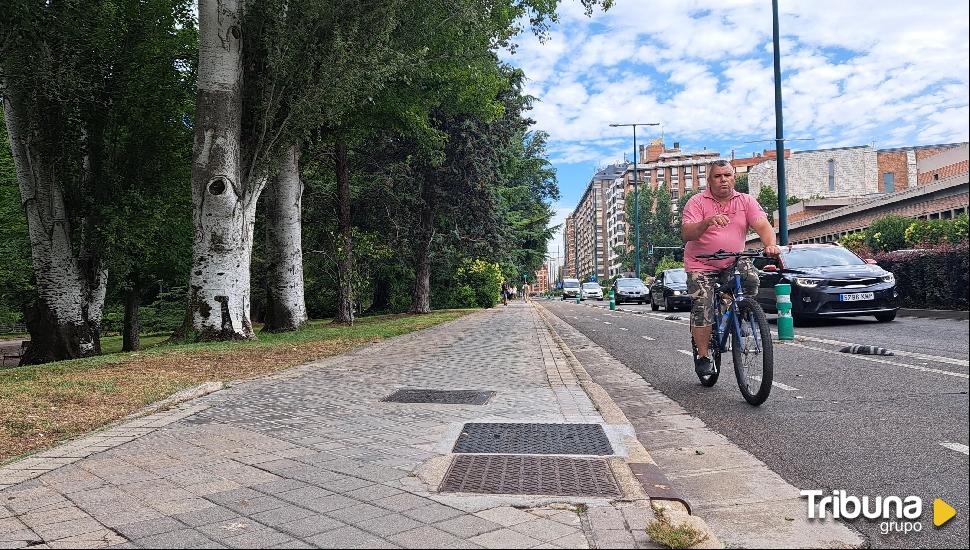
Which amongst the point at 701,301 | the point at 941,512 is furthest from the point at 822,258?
the point at 941,512

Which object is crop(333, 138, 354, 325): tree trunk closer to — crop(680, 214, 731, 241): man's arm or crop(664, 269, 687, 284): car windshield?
crop(664, 269, 687, 284): car windshield

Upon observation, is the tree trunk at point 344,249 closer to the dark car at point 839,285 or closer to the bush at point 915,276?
the dark car at point 839,285

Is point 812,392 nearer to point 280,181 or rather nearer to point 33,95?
point 280,181

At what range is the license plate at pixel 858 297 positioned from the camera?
42.3ft

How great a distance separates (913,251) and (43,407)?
14.4 meters

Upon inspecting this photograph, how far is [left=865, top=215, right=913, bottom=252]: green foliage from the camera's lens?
60.4 feet

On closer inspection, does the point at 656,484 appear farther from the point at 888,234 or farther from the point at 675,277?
the point at 675,277

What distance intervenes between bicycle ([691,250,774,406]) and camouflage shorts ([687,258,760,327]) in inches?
1.5

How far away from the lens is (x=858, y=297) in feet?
42.6

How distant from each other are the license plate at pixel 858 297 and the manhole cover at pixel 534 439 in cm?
952

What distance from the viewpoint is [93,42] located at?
15.3 meters

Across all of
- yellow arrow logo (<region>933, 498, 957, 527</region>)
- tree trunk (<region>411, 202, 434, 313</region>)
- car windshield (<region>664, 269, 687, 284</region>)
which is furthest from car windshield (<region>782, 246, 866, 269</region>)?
tree trunk (<region>411, 202, 434, 313</region>)

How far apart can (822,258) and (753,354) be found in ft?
27.8

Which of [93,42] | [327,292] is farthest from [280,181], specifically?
[327,292]
